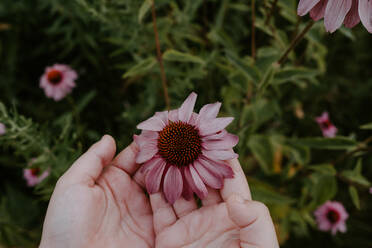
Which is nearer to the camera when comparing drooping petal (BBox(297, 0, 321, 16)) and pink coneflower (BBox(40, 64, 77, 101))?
drooping petal (BBox(297, 0, 321, 16))

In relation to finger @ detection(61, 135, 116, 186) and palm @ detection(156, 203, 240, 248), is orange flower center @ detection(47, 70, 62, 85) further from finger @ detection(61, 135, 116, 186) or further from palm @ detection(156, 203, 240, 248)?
palm @ detection(156, 203, 240, 248)

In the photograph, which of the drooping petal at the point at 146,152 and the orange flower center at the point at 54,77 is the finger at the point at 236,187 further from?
the orange flower center at the point at 54,77

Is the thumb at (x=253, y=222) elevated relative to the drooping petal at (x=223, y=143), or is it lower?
lower

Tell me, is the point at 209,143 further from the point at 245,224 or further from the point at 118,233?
the point at 118,233

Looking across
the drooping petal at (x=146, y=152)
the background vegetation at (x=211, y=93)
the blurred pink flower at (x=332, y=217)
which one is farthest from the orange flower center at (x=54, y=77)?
the blurred pink flower at (x=332, y=217)

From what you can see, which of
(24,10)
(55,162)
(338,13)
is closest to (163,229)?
(55,162)

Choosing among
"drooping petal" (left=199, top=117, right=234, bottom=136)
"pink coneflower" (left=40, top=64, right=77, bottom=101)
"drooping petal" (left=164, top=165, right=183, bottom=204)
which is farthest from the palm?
"pink coneflower" (left=40, top=64, right=77, bottom=101)
